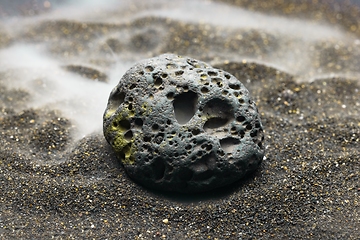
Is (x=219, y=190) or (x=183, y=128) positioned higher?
(x=183, y=128)

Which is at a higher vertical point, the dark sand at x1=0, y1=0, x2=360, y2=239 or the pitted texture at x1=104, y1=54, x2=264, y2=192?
the pitted texture at x1=104, y1=54, x2=264, y2=192

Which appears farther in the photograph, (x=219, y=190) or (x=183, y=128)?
(x=219, y=190)

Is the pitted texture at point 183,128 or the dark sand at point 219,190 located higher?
the pitted texture at point 183,128

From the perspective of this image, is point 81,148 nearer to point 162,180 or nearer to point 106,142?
point 106,142
